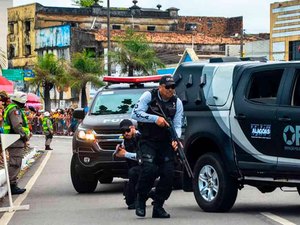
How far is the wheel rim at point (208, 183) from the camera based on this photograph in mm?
13009

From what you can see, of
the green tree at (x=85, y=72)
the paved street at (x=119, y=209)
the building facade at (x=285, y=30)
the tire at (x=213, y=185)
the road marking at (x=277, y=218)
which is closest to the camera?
the road marking at (x=277, y=218)

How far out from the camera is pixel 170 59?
7669cm

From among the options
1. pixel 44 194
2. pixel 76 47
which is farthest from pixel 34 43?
pixel 44 194

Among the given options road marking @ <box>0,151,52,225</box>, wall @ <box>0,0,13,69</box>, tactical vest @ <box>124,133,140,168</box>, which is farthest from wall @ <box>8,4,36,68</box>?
tactical vest @ <box>124,133,140,168</box>

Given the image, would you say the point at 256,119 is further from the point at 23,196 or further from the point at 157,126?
the point at 23,196

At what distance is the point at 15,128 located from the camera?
1683 cm

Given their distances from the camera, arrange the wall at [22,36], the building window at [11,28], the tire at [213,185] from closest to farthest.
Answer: the tire at [213,185]
the wall at [22,36]
the building window at [11,28]

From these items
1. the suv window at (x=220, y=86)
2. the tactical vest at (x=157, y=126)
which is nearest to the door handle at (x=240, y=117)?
the suv window at (x=220, y=86)

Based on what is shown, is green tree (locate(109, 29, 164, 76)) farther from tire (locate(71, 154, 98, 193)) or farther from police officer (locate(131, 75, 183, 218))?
police officer (locate(131, 75, 183, 218))

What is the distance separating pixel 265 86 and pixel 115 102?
5.63 metres

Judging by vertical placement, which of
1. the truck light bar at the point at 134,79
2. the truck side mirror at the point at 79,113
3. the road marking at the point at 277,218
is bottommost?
the road marking at the point at 277,218

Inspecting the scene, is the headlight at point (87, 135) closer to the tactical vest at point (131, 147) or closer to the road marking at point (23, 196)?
the road marking at point (23, 196)

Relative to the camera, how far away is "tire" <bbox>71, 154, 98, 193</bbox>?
17359 mm

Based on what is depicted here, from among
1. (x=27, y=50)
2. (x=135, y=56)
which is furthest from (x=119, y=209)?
(x=27, y=50)
